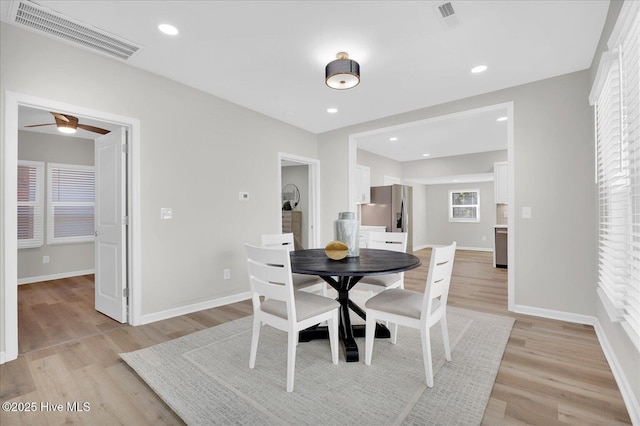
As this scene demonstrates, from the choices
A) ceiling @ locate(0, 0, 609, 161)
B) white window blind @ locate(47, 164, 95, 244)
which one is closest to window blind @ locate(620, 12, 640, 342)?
ceiling @ locate(0, 0, 609, 161)

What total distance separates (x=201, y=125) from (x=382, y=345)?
303 centimetres

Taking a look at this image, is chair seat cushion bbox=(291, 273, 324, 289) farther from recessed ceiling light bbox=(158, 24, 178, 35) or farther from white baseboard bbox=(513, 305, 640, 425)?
recessed ceiling light bbox=(158, 24, 178, 35)

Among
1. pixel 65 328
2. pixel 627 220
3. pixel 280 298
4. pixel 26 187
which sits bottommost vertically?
pixel 65 328

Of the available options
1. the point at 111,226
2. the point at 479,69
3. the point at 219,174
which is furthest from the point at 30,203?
the point at 479,69

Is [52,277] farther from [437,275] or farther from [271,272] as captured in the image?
[437,275]

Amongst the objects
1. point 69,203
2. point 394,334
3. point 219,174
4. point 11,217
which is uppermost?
point 219,174

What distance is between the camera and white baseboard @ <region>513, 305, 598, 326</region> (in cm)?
287

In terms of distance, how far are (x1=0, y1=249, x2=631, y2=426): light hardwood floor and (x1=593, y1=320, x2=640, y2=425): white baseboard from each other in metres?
0.03

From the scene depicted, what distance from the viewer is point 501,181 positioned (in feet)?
19.7

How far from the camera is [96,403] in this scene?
5.58 feet

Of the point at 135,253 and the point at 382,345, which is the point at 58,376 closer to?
the point at 135,253

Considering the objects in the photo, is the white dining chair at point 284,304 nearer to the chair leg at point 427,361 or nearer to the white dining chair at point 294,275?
the white dining chair at point 294,275

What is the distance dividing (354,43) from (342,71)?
27 cm

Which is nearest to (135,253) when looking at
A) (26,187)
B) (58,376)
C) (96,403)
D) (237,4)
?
(58,376)
